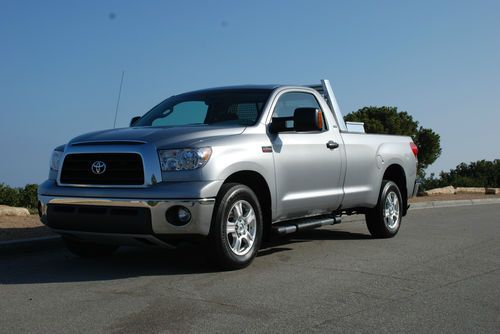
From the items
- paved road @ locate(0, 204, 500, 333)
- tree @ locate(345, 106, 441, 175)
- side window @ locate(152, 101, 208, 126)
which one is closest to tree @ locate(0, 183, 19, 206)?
paved road @ locate(0, 204, 500, 333)

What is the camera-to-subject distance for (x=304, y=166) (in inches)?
287

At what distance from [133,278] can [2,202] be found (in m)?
9.13

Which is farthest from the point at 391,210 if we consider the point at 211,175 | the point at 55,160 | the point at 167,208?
the point at 55,160

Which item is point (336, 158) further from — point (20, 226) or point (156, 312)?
point (20, 226)

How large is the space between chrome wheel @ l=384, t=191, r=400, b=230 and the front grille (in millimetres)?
4396

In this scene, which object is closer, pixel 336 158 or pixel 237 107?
pixel 237 107

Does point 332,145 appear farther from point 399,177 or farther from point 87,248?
point 87,248

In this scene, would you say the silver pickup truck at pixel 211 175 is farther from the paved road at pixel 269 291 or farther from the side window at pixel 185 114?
the paved road at pixel 269 291

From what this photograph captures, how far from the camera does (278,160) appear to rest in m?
6.89

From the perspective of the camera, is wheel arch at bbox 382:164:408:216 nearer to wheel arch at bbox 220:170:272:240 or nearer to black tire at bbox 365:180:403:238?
black tire at bbox 365:180:403:238

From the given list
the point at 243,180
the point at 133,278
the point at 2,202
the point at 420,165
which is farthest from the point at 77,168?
the point at 420,165

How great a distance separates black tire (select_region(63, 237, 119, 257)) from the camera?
23.6 feet

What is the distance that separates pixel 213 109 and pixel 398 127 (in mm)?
33661

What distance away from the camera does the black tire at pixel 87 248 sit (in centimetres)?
719
